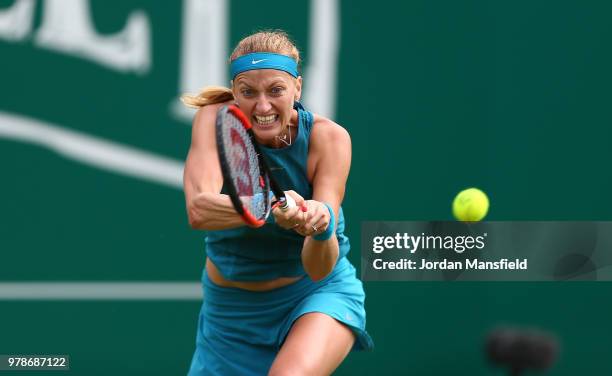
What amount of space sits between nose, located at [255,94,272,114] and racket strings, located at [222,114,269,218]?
0.65 feet

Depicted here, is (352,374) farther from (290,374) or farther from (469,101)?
(290,374)

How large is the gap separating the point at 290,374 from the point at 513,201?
210 centimetres

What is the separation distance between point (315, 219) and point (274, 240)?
1.46 feet

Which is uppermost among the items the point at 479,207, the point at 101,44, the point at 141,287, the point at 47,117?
the point at 101,44

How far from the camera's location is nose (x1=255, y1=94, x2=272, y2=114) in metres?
3.07

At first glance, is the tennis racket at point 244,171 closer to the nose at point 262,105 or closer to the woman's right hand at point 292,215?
the woman's right hand at point 292,215

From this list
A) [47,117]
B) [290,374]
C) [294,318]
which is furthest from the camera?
[47,117]

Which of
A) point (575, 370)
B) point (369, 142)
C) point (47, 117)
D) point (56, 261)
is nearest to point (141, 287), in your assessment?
point (56, 261)

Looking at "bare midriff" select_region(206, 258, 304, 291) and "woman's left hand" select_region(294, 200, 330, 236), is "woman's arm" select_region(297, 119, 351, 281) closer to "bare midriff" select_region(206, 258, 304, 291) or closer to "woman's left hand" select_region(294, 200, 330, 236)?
"woman's left hand" select_region(294, 200, 330, 236)

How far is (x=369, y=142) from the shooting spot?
4777mm

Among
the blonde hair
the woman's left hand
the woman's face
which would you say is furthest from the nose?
the woman's left hand

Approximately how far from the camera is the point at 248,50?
3.16m

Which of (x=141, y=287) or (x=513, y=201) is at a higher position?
(x=513, y=201)

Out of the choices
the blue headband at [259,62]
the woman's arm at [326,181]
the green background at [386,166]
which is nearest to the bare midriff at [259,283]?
the woman's arm at [326,181]
